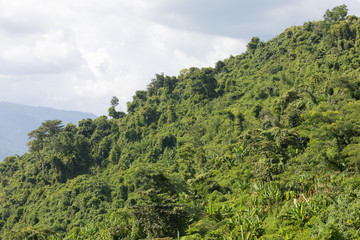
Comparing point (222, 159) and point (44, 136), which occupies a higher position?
point (44, 136)

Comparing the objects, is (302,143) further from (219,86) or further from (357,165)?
(219,86)

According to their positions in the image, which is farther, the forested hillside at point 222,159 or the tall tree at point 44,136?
the tall tree at point 44,136

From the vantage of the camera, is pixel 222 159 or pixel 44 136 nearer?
pixel 222 159

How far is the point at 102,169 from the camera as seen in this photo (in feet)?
183

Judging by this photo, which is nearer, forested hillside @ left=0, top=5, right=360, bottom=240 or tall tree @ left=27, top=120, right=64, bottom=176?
forested hillside @ left=0, top=5, right=360, bottom=240

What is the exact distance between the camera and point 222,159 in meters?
30.7

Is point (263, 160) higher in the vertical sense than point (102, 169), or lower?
higher

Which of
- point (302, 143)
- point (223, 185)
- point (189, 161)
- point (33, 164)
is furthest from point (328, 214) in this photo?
point (33, 164)

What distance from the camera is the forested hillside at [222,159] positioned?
13641mm

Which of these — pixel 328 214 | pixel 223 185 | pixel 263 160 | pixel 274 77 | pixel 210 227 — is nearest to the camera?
pixel 328 214

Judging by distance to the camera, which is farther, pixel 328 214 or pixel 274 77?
pixel 274 77

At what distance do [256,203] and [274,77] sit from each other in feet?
129

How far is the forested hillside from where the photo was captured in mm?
13641

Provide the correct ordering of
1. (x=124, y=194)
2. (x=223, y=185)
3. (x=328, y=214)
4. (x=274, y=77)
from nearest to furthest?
(x=328, y=214), (x=223, y=185), (x=124, y=194), (x=274, y=77)
